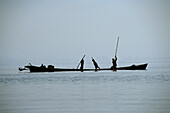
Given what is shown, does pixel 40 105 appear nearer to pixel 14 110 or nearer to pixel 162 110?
pixel 14 110

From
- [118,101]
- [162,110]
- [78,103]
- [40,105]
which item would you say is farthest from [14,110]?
[162,110]

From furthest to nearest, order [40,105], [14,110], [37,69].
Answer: [37,69] → [40,105] → [14,110]

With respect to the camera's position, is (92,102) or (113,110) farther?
(92,102)

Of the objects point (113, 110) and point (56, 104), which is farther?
point (56, 104)

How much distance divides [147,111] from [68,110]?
14.4 ft

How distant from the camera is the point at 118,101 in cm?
2442

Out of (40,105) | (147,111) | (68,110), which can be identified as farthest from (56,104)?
(147,111)

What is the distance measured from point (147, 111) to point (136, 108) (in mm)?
1167

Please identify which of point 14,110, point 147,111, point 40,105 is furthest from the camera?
point 40,105

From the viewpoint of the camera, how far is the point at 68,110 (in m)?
21.0

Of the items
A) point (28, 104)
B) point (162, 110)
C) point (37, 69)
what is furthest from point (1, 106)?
point (37, 69)

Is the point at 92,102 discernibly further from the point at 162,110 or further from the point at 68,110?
the point at 162,110

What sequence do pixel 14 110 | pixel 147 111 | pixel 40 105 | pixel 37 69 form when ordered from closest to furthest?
pixel 147 111, pixel 14 110, pixel 40 105, pixel 37 69

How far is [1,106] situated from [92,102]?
580 cm
